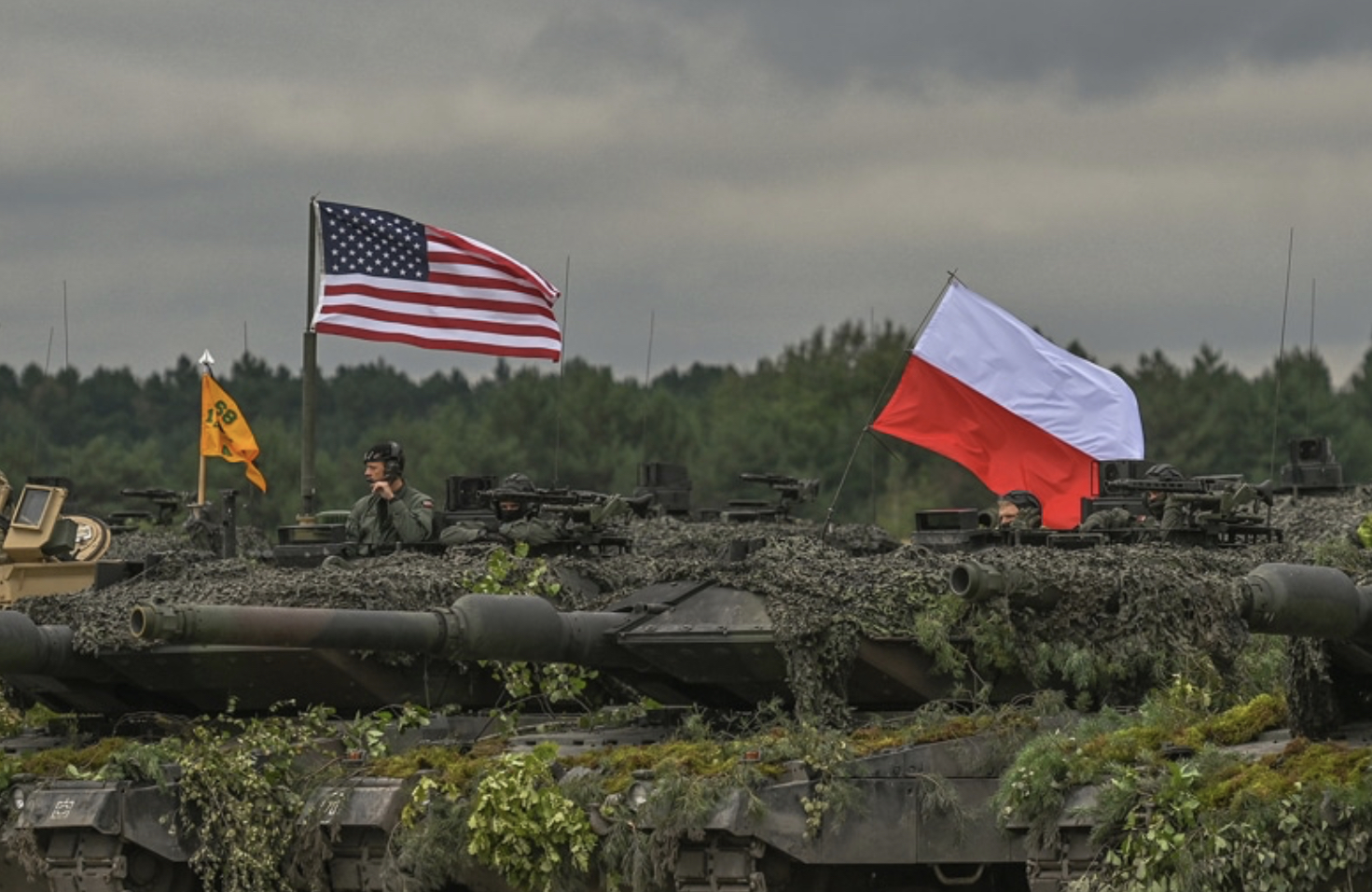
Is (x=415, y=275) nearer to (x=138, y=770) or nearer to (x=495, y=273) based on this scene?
(x=495, y=273)

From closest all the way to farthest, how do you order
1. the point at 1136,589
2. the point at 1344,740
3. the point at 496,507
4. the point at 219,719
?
1. the point at 1344,740
2. the point at 1136,589
3. the point at 219,719
4. the point at 496,507

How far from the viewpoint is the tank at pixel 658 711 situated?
54.5 ft

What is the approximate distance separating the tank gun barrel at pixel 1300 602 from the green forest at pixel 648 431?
163ft

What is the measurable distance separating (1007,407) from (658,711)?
7.69 meters

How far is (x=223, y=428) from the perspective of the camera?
96.4 feet

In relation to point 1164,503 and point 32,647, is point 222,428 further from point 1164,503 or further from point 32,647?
point 1164,503

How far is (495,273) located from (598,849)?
11.8 meters


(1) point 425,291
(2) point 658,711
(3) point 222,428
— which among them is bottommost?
(2) point 658,711

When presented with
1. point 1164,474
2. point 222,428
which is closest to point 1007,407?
point 1164,474

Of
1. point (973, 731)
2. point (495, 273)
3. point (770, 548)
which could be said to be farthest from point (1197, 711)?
point (495, 273)

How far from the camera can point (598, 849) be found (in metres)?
17.2

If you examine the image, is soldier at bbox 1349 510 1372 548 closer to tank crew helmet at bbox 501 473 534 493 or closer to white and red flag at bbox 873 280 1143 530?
A: tank crew helmet at bbox 501 473 534 493

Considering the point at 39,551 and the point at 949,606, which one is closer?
the point at 949,606

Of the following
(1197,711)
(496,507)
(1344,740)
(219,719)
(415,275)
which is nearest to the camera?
(1344,740)
